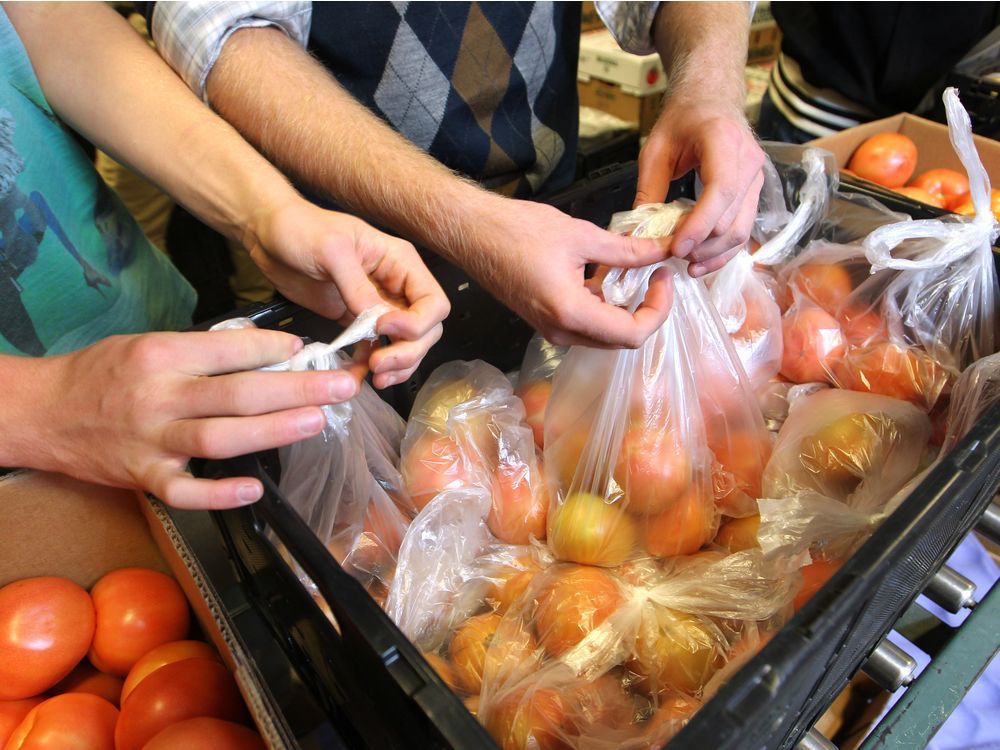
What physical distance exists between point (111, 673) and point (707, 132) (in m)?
0.83

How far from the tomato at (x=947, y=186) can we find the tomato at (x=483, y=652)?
50.9 inches

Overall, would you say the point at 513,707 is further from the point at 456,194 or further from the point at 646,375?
the point at 456,194

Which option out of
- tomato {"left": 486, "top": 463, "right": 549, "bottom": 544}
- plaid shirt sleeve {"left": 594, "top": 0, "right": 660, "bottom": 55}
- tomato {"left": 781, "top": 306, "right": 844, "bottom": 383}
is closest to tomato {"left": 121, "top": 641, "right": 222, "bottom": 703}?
tomato {"left": 486, "top": 463, "right": 549, "bottom": 544}

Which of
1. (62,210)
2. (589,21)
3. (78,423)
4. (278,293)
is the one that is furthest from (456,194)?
(589,21)

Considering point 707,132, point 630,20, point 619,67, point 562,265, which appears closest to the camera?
point 562,265

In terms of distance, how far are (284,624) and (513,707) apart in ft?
0.68

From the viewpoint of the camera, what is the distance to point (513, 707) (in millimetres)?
492

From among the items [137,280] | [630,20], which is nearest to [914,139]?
[630,20]

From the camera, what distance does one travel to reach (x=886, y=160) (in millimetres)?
1315

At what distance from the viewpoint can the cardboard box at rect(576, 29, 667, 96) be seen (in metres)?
2.31

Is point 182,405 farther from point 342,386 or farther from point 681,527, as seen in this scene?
point 681,527

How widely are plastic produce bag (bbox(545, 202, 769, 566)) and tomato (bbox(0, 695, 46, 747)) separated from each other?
53 cm

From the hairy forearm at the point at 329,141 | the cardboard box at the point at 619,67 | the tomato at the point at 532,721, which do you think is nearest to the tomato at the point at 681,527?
the tomato at the point at 532,721

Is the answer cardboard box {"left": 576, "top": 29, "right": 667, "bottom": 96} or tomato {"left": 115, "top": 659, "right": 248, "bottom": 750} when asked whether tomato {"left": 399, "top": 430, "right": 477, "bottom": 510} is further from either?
cardboard box {"left": 576, "top": 29, "right": 667, "bottom": 96}
